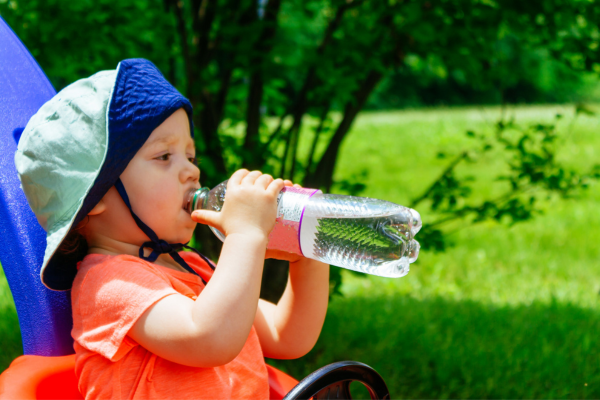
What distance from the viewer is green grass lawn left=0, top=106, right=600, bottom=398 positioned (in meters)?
2.62

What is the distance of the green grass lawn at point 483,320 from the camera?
2621mm

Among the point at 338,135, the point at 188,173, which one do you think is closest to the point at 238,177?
the point at 188,173

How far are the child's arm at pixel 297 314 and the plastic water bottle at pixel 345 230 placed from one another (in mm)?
77

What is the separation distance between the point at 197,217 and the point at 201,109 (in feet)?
5.39

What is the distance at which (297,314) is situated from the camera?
1.67m

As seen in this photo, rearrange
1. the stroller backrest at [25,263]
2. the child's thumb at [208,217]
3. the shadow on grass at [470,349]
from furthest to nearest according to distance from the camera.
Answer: the shadow on grass at [470,349], the stroller backrest at [25,263], the child's thumb at [208,217]

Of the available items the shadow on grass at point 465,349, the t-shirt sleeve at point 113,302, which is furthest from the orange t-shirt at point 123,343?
the shadow on grass at point 465,349

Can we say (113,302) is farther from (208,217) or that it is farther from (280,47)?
(280,47)

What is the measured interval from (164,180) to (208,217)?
0.15 metres

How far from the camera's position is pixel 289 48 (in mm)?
2812

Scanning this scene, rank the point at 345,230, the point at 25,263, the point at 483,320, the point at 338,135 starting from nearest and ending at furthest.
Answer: the point at 25,263 < the point at 345,230 < the point at 338,135 < the point at 483,320

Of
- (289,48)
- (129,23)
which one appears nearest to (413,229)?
(289,48)

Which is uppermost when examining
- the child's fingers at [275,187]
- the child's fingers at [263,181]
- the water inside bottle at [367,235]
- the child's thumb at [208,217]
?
the child's fingers at [263,181]

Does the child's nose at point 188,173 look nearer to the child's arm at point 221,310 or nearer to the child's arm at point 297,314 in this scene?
the child's arm at point 221,310
